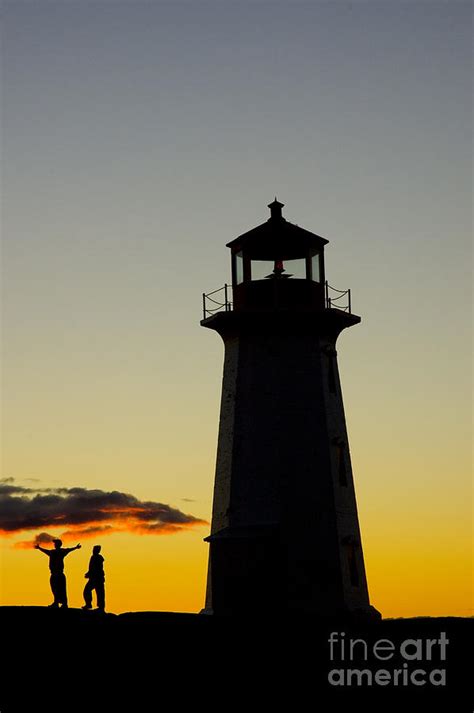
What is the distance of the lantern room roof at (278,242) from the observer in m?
47.2

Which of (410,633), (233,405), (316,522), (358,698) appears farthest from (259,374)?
(358,698)

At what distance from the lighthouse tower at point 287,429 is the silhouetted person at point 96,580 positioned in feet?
14.5

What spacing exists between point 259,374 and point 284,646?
1080cm

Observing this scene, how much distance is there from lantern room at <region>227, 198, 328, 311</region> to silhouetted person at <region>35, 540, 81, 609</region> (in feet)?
35.7

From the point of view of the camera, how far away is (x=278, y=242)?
47.2 meters

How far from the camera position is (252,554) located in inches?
1683

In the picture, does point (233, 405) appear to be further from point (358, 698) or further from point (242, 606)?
point (358, 698)

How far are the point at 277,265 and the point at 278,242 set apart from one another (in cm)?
72

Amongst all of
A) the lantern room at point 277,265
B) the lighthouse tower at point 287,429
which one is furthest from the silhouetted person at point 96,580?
the lantern room at point 277,265

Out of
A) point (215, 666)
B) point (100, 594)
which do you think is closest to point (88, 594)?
point (100, 594)

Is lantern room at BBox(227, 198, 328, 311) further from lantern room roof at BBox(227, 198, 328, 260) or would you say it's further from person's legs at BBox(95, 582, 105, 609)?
person's legs at BBox(95, 582, 105, 609)

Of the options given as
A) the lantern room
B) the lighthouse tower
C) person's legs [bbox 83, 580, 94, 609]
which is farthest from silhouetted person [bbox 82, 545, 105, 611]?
the lantern room

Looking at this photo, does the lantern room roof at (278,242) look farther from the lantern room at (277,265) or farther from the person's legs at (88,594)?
the person's legs at (88,594)

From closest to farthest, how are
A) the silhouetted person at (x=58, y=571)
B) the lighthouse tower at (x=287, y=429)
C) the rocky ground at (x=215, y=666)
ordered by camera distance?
the rocky ground at (x=215, y=666) < the silhouetted person at (x=58, y=571) < the lighthouse tower at (x=287, y=429)
